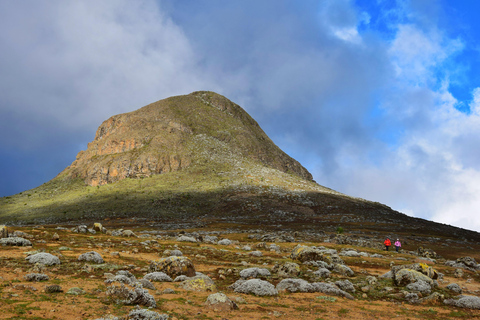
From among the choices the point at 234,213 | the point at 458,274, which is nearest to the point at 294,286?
the point at 458,274

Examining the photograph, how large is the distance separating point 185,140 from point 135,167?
29.5 meters

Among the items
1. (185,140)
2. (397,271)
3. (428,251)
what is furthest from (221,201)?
(397,271)

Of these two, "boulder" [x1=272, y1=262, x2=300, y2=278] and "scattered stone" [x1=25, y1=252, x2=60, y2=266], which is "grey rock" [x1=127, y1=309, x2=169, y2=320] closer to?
"scattered stone" [x1=25, y1=252, x2=60, y2=266]

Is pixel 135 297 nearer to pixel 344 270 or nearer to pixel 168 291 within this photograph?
pixel 168 291

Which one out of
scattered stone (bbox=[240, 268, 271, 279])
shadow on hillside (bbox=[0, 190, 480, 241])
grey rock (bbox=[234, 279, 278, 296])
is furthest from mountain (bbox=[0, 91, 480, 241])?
grey rock (bbox=[234, 279, 278, 296])

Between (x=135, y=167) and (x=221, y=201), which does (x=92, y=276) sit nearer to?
(x=221, y=201)

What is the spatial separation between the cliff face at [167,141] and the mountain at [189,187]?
0.53 meters

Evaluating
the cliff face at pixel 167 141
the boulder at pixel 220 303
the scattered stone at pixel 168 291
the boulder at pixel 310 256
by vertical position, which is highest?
the cliff face at pixel 167 141

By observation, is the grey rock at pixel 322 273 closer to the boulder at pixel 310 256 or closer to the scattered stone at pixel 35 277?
the boulder at pixel 310 256

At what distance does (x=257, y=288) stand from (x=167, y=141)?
123851mm

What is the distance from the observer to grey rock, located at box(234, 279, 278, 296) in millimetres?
17373

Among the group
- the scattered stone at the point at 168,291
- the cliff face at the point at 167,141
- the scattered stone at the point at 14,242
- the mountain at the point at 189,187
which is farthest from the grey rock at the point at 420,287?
the cliff face at the point at 167,141

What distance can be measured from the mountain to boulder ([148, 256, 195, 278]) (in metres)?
52.4

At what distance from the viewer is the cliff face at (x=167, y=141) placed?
12262 cm
